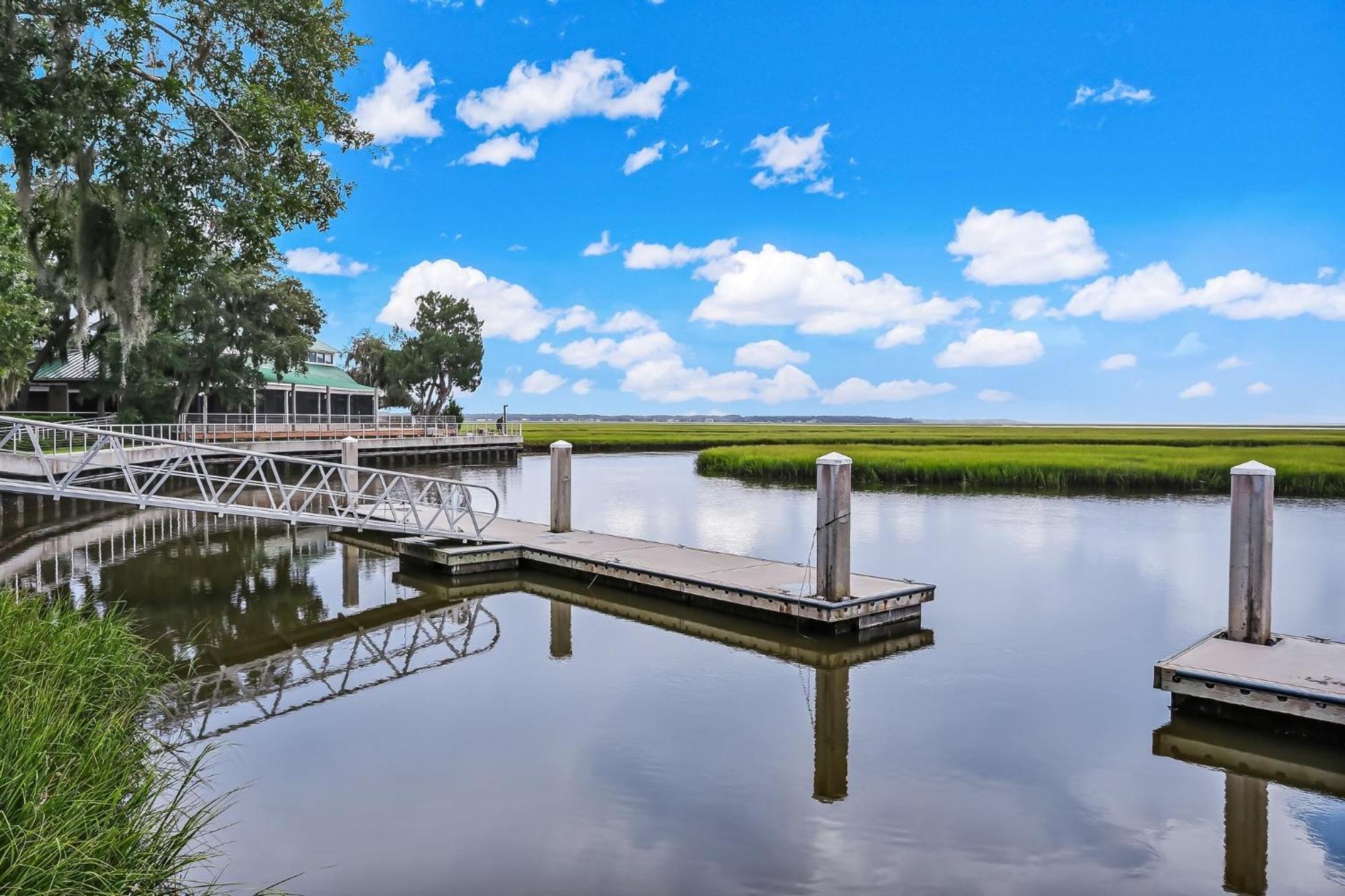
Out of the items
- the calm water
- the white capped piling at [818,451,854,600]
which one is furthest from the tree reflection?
the white capped piling at [818,451,854,600]

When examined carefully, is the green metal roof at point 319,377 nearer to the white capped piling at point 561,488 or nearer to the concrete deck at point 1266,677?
the white capped piling at point 561,488

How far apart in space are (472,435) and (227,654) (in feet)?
133

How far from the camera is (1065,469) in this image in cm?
3022

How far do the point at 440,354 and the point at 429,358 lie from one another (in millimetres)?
902

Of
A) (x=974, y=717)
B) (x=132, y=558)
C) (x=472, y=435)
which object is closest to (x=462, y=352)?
(x=472, y=435)

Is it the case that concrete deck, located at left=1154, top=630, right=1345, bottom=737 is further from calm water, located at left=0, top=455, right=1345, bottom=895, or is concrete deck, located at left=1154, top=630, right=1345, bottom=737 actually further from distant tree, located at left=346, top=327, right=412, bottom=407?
distant tree, located at left=346, top=327, right=412, bottom=407

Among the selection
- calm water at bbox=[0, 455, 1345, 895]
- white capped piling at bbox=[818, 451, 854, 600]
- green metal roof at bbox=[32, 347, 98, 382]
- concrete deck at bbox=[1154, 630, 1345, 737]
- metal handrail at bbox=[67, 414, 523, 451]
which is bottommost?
calm water at bbox=[0, 455, 1345, 895]

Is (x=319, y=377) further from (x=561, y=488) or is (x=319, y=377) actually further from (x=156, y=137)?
(x=156, y=137)

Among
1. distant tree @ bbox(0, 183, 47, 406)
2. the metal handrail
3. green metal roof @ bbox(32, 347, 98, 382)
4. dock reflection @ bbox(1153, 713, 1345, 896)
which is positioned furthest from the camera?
green metal roof @ bbox(32, 347, 98, 382)

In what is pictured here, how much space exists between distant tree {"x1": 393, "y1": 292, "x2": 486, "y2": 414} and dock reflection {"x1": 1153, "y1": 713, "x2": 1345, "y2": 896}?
6588cm

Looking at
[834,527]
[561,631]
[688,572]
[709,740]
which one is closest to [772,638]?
[834,527]

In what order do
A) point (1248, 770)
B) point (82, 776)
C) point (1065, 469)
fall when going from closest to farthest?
point (82, 776)
point (1248, 770)
point (1065, 469)

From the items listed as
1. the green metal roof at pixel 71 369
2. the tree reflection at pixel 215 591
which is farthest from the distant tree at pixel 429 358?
the tree reflection at pixel 215 591

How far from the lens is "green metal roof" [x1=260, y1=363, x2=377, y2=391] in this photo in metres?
47.7
